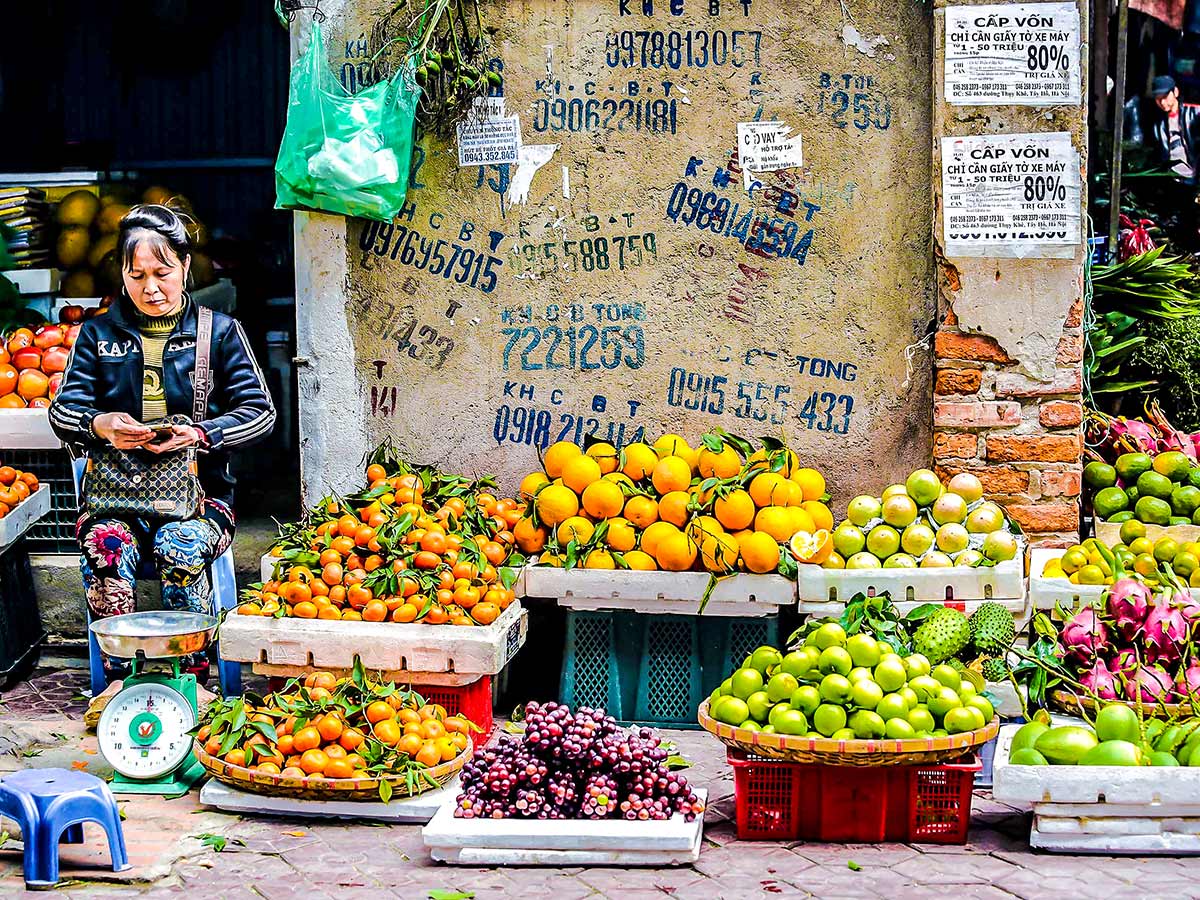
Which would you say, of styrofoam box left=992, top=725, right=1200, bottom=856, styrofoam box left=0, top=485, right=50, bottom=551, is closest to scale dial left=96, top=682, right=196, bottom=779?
styrofoam box left=0, top=485, right=50, bottom=551

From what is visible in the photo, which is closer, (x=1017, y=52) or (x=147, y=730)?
(x=147, y=730)

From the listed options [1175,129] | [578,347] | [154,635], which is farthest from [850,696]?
[1175,129]

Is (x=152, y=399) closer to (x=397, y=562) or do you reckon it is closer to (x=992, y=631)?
(x=397, y=562)

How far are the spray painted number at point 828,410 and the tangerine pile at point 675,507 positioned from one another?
0.76ft

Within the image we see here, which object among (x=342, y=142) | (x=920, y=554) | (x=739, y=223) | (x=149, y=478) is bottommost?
(x=920, y=554)

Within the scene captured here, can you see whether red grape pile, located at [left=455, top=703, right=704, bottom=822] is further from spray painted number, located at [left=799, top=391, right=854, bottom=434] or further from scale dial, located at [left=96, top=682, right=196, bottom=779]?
spray painted number, located at [left=799, top=391, right=854, bottom=434]

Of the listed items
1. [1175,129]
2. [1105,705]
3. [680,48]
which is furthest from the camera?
[1175,129]

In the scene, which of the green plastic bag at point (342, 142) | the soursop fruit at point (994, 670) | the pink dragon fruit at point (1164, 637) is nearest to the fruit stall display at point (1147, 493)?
the pink dragon fruit at point (1164, 637)

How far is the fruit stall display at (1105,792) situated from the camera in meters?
4.82

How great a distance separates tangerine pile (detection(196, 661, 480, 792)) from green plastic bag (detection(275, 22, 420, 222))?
7.20 ft

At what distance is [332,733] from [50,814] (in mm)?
982

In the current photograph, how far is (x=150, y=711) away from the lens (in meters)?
5.45

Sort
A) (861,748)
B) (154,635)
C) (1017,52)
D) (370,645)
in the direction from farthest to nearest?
(1017,52)
(370,645)
(154,635)
(861,748)

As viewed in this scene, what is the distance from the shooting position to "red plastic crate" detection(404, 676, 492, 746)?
591 cm
